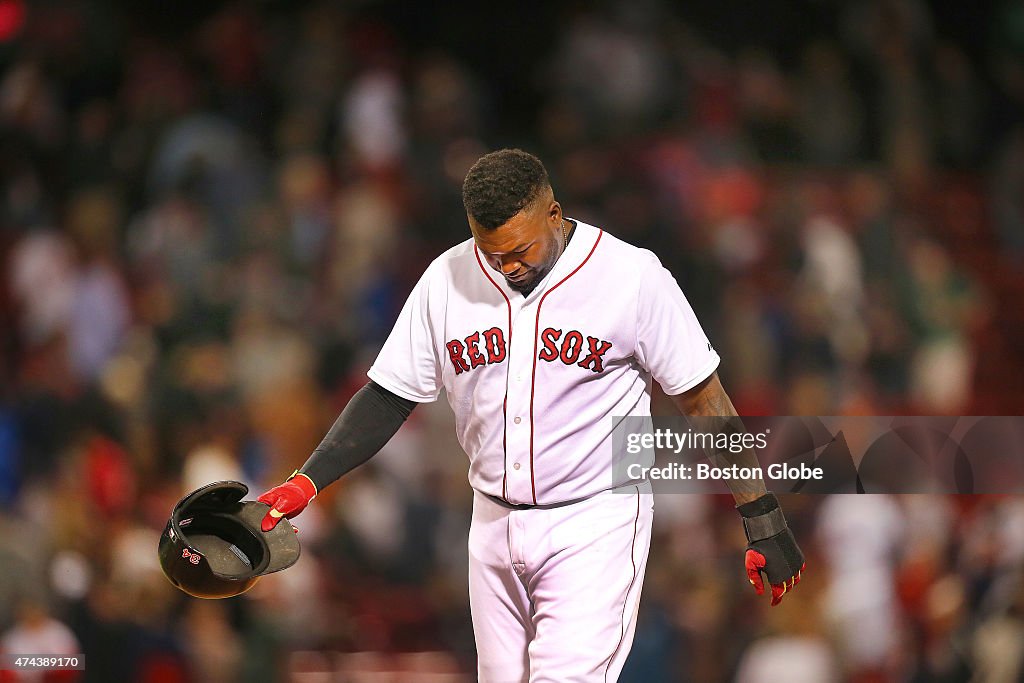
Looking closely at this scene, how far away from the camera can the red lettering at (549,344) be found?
9.04 ft

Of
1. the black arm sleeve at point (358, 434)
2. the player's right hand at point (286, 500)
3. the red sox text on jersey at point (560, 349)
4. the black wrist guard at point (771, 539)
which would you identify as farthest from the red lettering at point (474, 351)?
the black wrist guard at point (771, 539)

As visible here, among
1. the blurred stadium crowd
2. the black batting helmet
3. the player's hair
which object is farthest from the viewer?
the blurred stadium crowd

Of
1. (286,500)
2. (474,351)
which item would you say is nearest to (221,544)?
(286,500)

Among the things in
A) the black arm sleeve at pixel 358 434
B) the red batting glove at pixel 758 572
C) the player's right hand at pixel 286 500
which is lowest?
the red batting glove at pixel 758 572

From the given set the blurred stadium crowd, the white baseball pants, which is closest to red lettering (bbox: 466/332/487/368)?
the white baseball pants

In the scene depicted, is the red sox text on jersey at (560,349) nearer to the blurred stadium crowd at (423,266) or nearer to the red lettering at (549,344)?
the red lettering at (549,344)

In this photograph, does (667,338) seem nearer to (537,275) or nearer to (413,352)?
(537,275)

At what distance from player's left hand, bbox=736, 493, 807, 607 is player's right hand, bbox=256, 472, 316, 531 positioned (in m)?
1.02

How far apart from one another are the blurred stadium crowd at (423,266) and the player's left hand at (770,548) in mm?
1971

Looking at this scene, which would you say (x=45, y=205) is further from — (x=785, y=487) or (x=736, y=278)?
(x=785, y=487)

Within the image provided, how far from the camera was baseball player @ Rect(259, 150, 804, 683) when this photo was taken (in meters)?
2.73

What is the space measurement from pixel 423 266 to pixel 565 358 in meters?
3.39

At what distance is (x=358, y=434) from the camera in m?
2.87

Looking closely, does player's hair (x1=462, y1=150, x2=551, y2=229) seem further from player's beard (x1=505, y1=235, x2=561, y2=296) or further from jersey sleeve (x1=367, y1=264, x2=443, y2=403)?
jersey sleeve (x1=367, y1=264, x2=443, y2=403)
